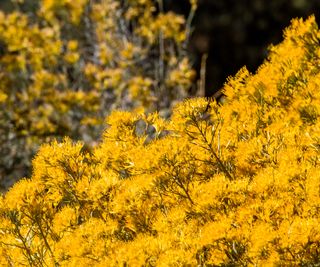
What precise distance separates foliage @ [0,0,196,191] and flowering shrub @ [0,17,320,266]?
627cm

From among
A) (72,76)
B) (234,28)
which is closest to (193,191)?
(72,76)

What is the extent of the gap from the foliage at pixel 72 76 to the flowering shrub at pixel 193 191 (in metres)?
6.27

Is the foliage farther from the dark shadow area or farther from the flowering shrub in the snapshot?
the flowering shrub

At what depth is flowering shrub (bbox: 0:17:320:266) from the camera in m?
4.59

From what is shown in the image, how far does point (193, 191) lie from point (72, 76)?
10.5m

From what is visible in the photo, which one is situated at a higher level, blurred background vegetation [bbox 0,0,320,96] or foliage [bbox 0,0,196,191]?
blurred background vegetation [bbox 0,0,320,96]

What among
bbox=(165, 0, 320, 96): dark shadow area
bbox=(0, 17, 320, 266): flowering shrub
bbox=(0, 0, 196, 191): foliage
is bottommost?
bbox=(0, 17, 320, 266): flowering shrub

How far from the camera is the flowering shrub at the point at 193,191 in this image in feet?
15.0

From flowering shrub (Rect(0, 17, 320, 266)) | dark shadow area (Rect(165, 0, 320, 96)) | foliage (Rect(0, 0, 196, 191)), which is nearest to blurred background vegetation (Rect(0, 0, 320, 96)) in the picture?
dark shadow area (Rect(165, 0, 320, 96))

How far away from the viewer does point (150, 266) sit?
4.69 metres

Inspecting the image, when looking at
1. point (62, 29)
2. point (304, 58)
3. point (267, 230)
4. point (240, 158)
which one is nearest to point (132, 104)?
point (62, 29)

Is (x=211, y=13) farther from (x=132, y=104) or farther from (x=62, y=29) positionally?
(x=132, y=104)

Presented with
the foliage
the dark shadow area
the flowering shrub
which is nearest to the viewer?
the flowering shrub

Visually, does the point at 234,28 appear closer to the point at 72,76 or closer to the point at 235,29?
the point at 235,29
